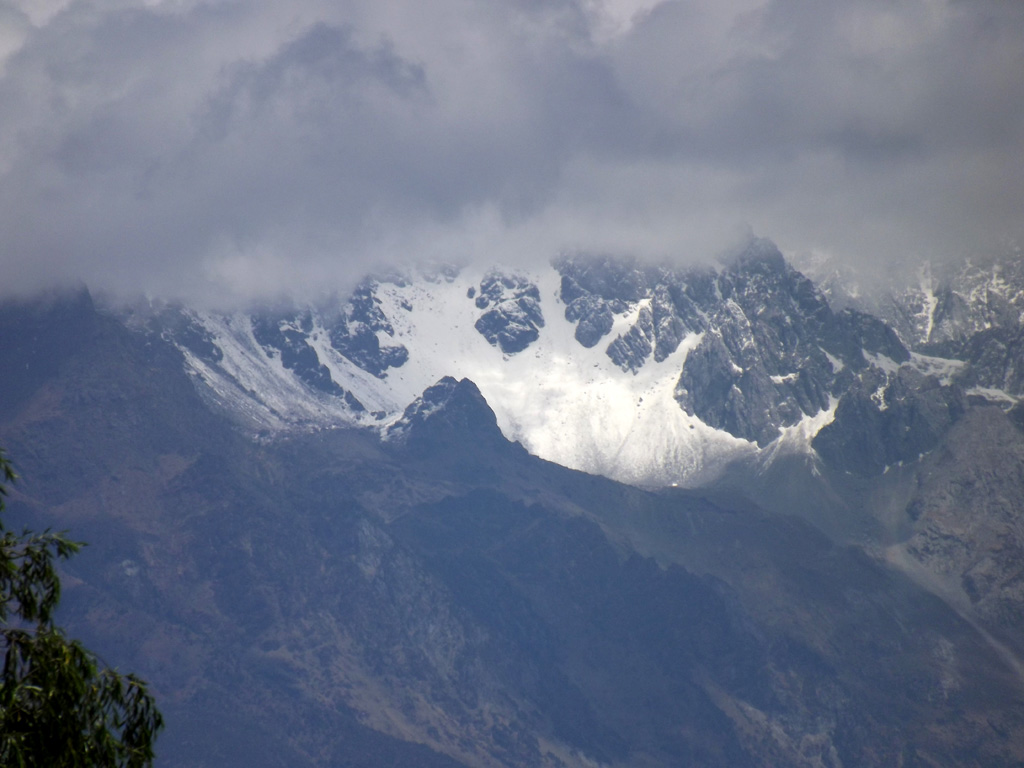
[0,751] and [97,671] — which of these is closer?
[0,751]

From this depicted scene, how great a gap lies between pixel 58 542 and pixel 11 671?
13.0 feet

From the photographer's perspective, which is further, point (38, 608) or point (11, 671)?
point (38, 608)

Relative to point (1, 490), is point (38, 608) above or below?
below

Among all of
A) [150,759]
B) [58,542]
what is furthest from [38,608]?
[150,759]

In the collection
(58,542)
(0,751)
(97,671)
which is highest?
(58,542)

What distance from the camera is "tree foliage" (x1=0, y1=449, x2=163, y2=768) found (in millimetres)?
39625

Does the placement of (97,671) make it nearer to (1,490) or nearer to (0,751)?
(0,751)

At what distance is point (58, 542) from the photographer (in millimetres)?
41281

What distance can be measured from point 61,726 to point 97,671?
6.12ft

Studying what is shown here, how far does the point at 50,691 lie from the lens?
40031 millimetres

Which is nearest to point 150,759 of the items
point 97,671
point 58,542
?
point 97,671

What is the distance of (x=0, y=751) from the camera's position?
127 ft

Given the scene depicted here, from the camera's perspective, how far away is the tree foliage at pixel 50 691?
39625mm

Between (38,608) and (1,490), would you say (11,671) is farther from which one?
(1,490)
